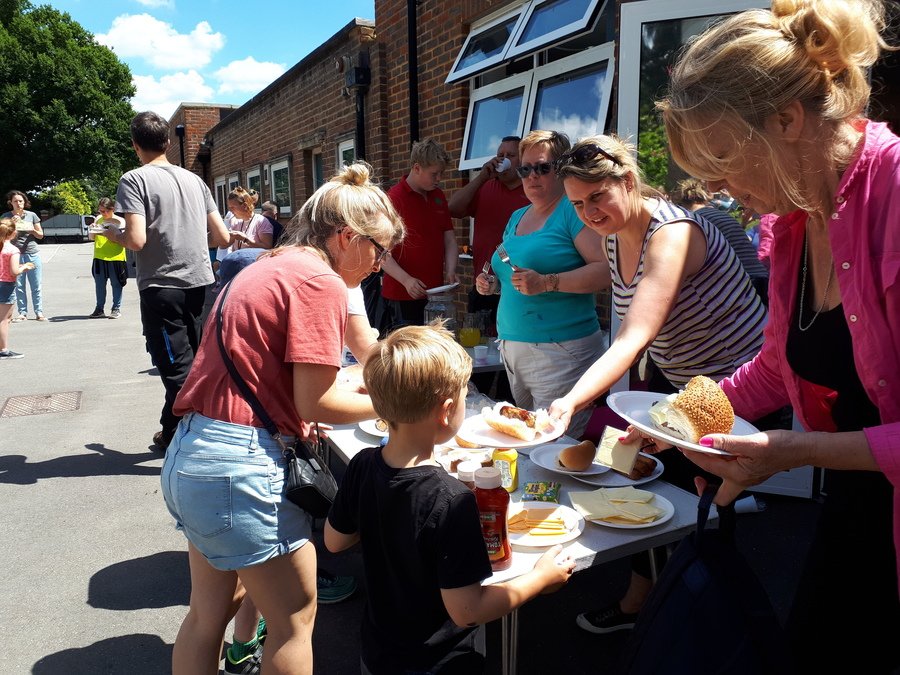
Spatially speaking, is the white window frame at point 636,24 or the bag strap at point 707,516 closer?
the bag strap at point 707,516

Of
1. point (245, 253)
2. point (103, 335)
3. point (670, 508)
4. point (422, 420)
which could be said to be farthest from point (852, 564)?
point (103, 335)

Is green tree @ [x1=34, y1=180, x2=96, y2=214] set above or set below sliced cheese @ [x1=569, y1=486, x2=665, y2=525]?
above

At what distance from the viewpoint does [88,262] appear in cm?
2370

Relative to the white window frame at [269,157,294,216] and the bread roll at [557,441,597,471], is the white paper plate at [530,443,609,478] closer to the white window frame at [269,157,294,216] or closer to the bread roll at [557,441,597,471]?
the bread roll at [557,441,597,471]

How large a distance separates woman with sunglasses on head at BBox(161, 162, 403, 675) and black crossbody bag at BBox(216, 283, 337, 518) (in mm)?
16

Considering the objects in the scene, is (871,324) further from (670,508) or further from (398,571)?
(398,571)

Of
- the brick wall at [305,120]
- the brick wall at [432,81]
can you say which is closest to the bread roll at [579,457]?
the brick wall at [432,81]

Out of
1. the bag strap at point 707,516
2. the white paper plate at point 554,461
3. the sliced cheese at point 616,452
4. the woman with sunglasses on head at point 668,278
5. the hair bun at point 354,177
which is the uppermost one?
the hair bun at point 354,177

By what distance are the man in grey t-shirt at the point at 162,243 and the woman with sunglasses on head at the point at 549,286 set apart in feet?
7.68

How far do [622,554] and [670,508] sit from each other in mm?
248

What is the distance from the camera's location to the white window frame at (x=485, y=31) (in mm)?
5633

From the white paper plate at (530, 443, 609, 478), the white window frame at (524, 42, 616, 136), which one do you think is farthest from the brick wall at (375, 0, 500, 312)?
the white paper plate at (530, 443, 609, 478)

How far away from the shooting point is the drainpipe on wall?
7.04 m

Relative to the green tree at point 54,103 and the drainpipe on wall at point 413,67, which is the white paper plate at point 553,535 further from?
the green tree at point 54,103
